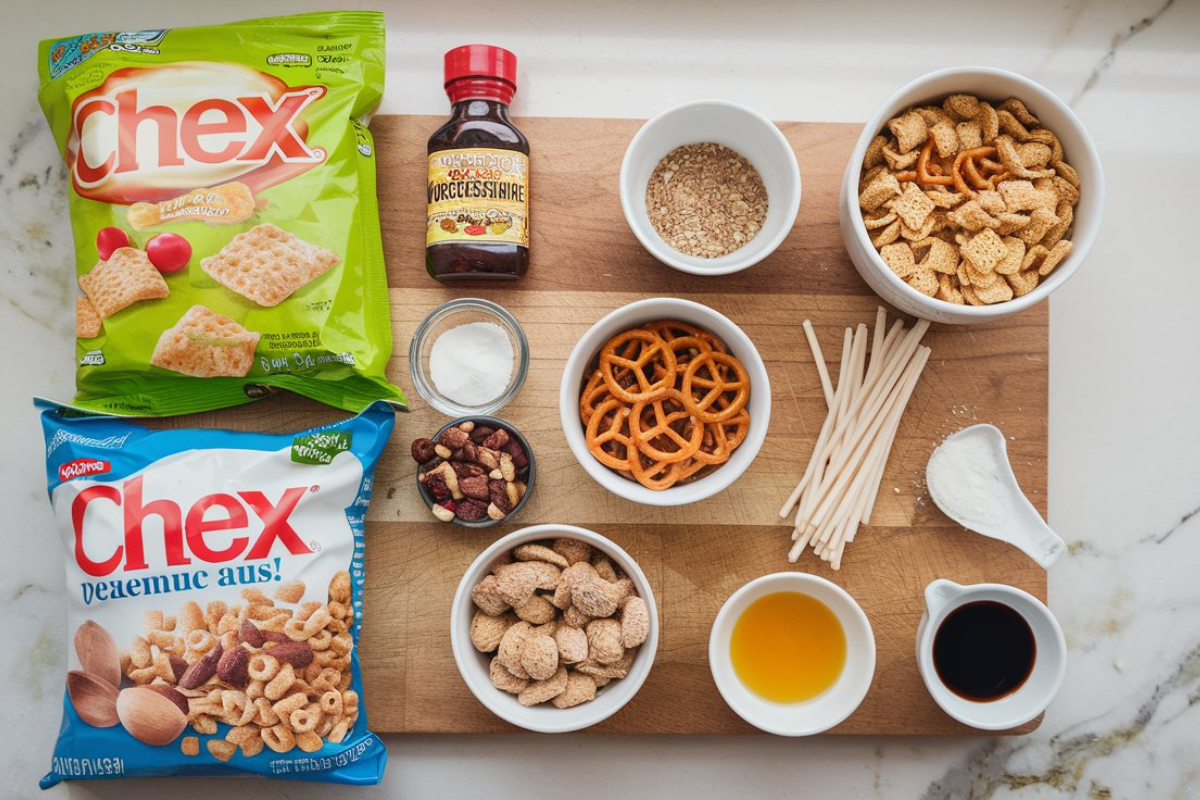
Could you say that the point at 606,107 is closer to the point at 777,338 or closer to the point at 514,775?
the point at 777,338

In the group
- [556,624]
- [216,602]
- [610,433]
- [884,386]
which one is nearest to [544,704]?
[556,624]

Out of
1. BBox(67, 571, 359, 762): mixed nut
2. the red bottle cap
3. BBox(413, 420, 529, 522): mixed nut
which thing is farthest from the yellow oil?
the red bottle cap

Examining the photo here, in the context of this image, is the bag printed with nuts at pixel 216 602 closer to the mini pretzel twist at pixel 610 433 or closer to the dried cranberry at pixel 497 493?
the dried cranberry at pixel 497 493

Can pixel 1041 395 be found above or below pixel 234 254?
below

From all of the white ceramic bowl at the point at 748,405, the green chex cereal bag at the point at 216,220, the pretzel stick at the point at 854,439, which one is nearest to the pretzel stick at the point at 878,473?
the pretzel stick at the point at 854,439

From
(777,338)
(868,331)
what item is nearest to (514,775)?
(777,338)

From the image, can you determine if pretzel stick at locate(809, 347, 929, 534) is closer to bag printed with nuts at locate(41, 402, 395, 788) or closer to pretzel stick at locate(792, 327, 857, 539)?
pretzel stick at locate(792, 327, 857, 539)
